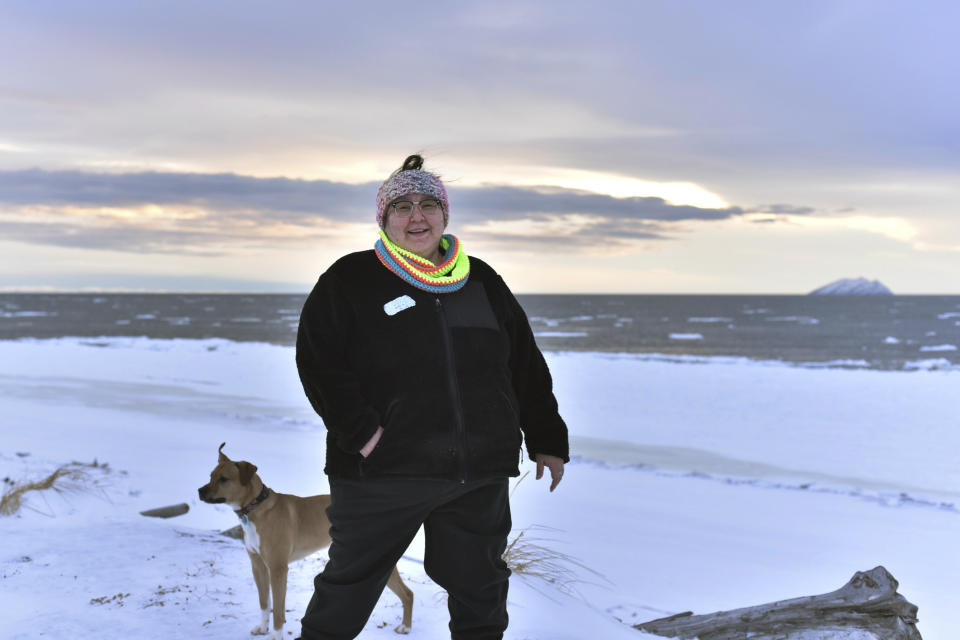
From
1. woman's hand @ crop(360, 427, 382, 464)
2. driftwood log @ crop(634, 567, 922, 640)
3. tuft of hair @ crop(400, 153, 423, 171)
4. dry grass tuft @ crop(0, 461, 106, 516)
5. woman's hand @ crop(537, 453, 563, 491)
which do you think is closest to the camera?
woman's hand @ crop(360, 427, 382, 464)

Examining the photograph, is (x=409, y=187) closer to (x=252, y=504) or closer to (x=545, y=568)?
(x=252, y=504)

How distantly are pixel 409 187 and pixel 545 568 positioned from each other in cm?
343

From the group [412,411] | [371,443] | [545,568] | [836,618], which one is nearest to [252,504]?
[371,443]

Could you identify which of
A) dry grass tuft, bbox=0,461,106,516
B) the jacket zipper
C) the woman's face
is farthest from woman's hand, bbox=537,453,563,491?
dry grass tuft, bbox=0,461,106,516

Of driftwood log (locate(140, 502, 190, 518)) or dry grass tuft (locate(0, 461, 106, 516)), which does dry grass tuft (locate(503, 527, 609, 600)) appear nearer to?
driftwood log (locate(140, 502, 190, 518))

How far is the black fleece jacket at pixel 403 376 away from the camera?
2.79 metres

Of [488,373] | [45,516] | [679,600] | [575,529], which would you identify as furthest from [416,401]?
[575,529]

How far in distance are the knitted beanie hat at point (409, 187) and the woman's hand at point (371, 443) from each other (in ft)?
2.95

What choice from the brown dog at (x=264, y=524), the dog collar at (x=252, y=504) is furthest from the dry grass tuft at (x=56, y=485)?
the dog collar at (x=252, y=504)

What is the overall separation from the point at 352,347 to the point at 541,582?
2621mm

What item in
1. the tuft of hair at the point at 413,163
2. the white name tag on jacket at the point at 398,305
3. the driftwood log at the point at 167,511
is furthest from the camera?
the driftwood log at the point at 167,511

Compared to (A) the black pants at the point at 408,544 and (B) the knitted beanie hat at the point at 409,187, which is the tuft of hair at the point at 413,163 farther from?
(A) the black pants at the point at 408,544

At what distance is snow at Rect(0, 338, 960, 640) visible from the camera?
418cm

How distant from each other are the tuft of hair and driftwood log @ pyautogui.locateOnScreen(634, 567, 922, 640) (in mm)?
3065
